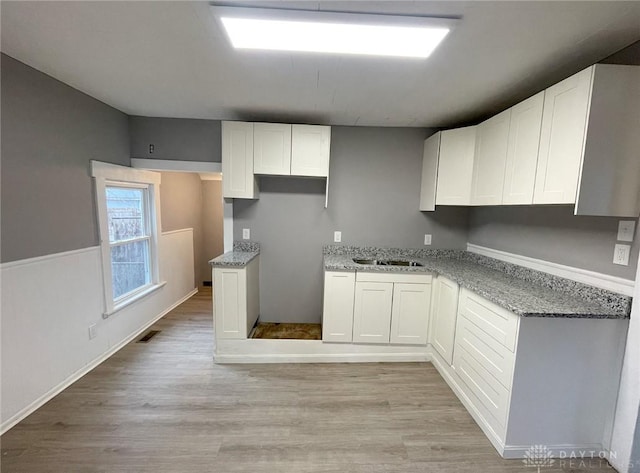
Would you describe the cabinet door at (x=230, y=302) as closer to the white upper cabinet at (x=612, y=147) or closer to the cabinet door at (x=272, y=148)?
the cabinet door at (x=272, y=148)

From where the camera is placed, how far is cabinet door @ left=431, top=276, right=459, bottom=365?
223cm

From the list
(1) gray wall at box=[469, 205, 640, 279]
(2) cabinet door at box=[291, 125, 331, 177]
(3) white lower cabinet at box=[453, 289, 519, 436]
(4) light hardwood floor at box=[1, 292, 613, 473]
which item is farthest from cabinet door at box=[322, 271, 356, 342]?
(1) gray wall at box=[469, 205, 640, 279]

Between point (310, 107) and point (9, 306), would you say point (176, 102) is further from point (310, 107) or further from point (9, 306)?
point (9, 306)

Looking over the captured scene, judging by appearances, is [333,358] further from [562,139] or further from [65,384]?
[562,139]

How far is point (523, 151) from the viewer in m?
1.88

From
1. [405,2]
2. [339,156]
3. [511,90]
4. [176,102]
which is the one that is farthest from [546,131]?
[176,102]

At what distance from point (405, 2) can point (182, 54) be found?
1.33 m

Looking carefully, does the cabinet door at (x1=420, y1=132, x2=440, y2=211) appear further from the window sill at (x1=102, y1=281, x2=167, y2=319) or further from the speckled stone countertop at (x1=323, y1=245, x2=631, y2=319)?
the window sill at (x1=102, y1=281, x2=167, y2=319)

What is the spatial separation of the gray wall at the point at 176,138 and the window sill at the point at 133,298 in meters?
1.59

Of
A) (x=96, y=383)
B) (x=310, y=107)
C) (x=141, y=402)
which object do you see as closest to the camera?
(x=141, y=402)

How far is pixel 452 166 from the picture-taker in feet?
8.52

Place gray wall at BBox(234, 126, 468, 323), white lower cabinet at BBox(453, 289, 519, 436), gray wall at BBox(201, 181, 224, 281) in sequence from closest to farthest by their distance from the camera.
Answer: white lower cabinet at BBox(453, 289, 519, 436), gray wall at BBox(234, 126, 468, 323), gray wall at BBox(201, 181, 224, 281)

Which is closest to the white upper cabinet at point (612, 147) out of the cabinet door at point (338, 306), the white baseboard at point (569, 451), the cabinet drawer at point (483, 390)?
the cabinet drawer at point (483, 390)

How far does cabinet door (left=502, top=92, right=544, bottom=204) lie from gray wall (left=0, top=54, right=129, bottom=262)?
3472 millimetres
